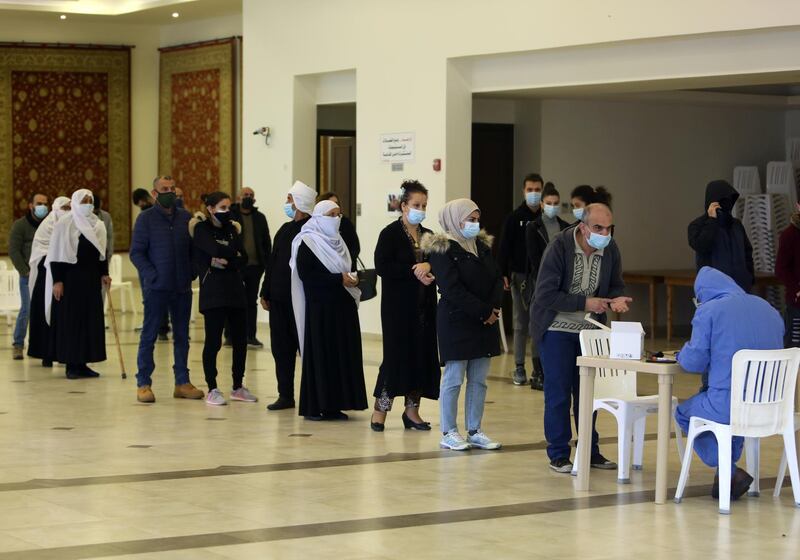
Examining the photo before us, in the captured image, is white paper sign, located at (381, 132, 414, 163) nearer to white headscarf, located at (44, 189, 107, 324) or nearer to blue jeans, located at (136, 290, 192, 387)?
white headscarf, located at (44, 189, 107, 324)

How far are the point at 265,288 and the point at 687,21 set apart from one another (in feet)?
13.4

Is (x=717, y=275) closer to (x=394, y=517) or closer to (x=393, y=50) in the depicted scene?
(x=394, y=517)

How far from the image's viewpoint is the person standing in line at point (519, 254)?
432 inches

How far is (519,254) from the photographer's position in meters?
11.1

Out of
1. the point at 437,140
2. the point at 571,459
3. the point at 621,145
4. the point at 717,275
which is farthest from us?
the point at 621,145

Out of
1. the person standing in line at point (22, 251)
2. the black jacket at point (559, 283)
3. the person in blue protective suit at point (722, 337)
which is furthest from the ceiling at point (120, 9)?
the person in blue protective suit at point (722, 337)

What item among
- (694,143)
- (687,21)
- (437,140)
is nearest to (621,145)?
(694,143)

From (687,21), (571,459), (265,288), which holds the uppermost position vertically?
(687,21)

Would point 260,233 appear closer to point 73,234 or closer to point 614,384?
point 73,234

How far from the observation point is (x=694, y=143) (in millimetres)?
15859

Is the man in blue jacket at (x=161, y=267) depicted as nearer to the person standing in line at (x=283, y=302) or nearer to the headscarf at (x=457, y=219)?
the person standing in line at (x=283, y=302)

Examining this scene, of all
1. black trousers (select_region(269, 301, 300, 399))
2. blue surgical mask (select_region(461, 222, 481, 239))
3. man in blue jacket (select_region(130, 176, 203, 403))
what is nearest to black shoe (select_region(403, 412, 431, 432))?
black trousers (select_region(269, 301, 300, 399))

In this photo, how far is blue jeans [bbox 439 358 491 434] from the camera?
25.9 feet

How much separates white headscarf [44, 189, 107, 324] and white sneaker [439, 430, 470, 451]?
400cm
